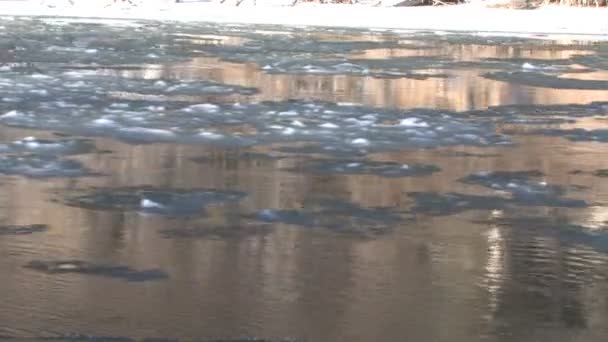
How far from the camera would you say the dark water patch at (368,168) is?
8.02m

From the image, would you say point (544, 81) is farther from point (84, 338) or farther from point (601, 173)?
point (84, 338)

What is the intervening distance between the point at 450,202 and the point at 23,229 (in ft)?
7.88

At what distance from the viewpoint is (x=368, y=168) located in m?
8.19

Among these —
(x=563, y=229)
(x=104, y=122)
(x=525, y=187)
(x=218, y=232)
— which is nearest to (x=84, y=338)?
(x=218, y=232)

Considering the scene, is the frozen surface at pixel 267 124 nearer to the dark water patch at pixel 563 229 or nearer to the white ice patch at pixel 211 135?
the white ice patch at pixel 211 135

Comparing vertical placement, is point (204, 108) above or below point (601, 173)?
above

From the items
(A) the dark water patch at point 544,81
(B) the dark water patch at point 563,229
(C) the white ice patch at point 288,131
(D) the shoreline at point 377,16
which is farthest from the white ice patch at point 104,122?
(D) the shoreline at point 377,16

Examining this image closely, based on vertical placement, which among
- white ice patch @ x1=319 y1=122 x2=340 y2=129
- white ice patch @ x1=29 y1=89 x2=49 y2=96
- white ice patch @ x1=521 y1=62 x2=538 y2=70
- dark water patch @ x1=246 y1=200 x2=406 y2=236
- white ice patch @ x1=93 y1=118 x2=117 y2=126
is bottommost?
dark water patch @ x1=246 y1=200 x2=406 y2=236

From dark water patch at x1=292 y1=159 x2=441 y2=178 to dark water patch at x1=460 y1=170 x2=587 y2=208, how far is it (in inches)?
13.6

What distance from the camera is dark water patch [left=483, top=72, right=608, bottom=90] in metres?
13.8

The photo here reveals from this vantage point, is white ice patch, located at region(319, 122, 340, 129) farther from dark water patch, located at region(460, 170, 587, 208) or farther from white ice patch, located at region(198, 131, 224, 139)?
dark water patch, located at region(460, 170, 587, 208)

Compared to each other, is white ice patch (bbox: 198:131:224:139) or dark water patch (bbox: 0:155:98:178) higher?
dark water patch (bbox: 0:155:98:178)

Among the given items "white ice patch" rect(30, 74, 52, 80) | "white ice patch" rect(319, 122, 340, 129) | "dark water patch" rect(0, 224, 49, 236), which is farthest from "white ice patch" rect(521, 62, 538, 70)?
"dark water patch" rect(0, 224, 49, 236)

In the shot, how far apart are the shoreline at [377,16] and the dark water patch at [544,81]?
7761 mm
